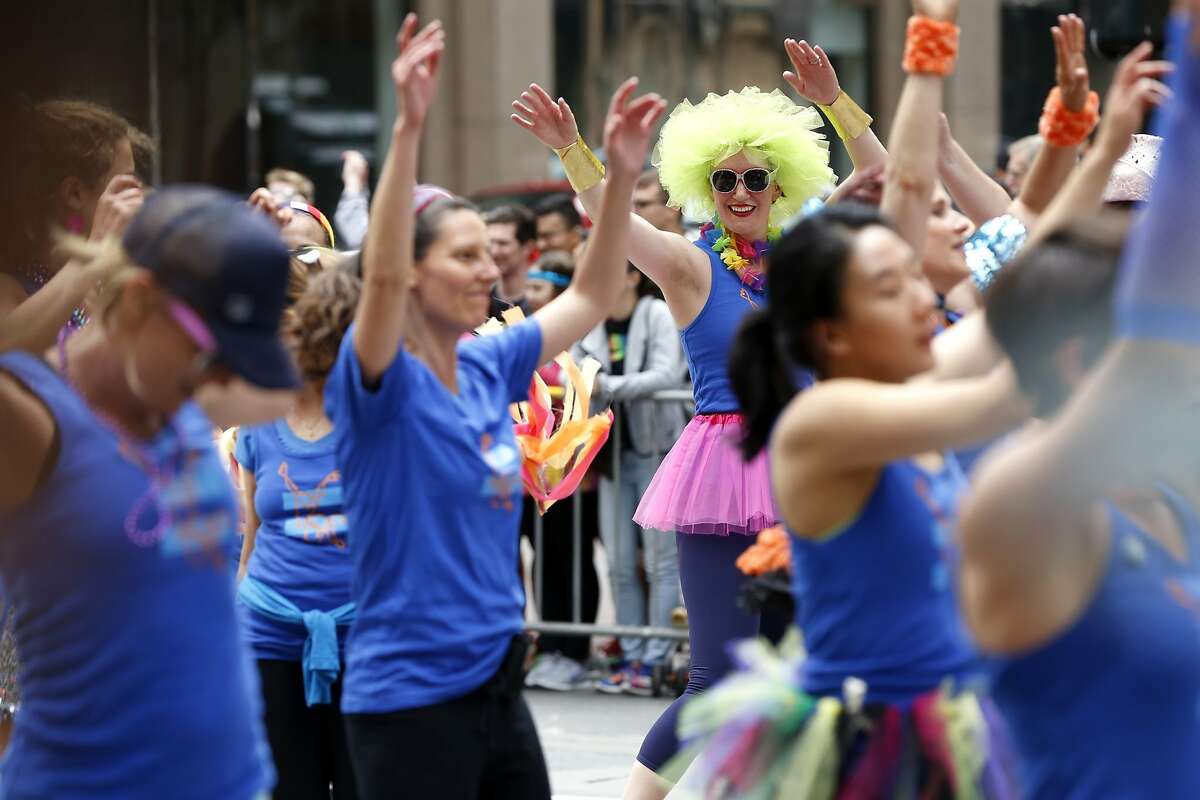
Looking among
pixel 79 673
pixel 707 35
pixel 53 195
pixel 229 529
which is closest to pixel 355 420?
pixel 229 529

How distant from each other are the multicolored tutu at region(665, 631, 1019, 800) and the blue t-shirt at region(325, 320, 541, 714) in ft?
2.01

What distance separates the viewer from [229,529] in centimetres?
301

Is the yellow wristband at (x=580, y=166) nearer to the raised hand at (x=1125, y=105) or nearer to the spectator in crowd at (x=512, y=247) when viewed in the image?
the raised hand at (x=1125, y=105)

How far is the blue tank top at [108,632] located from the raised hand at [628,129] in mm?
1179

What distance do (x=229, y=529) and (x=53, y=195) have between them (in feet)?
6.38

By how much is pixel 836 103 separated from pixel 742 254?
0.58 meters

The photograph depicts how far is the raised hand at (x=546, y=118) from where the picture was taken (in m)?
4.66

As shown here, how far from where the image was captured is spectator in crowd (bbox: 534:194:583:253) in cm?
982

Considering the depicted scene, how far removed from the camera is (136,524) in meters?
2.85

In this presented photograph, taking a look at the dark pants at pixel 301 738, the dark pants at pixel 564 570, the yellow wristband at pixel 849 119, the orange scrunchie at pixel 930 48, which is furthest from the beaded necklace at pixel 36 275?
the dark pants at pixel 564 570

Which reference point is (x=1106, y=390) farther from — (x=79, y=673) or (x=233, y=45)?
(x=233, y=45)

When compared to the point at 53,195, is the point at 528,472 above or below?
below

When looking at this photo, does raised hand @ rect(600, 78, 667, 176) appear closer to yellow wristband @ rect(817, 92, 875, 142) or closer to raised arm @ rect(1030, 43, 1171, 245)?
raised arm @ rect(1030, 43, 1171, 245)

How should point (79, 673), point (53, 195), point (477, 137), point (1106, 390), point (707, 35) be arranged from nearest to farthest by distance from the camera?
point (1106, 390) → point (79, 673) → point (53, 195) → point (477, 137) → point (707, 35)
